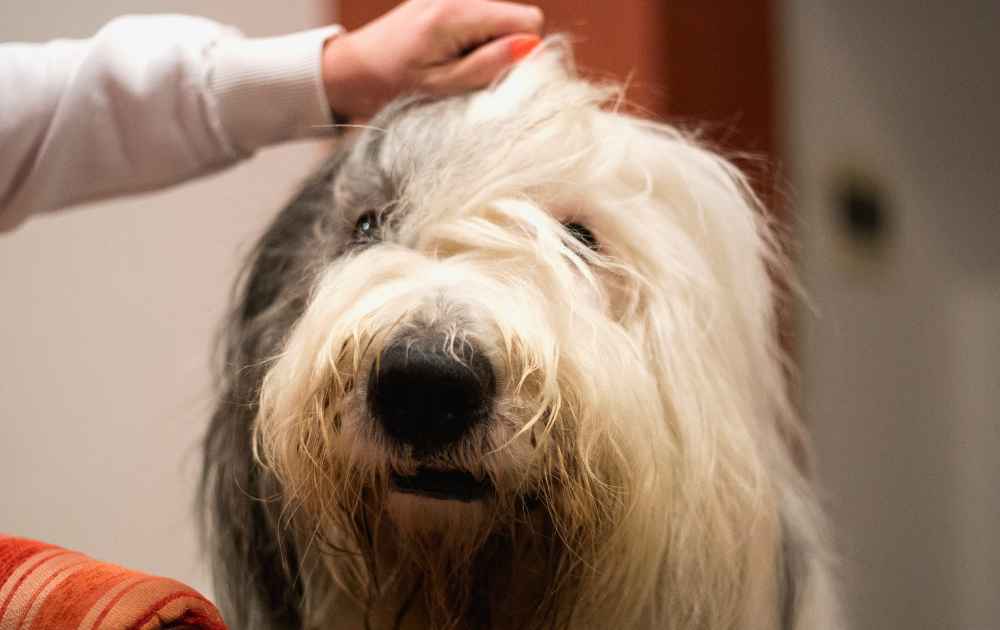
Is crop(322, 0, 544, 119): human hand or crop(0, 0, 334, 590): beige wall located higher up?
crop(322, 0, 544, 119): human hand

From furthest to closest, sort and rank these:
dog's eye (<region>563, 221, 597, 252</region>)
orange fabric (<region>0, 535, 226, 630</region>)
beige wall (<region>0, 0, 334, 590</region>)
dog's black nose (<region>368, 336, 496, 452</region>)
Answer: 1. beige wall (<region>0, 0, 334, 590</region>)
2. dog's eye (<region>563, 221, 597, 252</region>)
3. dog's black nose (<region>368, 336, 496, 452</region>)
4. orange fabric (<region>0, 535, 226, 630</region>)

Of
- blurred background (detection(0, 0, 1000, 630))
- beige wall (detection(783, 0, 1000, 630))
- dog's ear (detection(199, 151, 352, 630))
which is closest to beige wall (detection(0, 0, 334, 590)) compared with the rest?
blurred background (detection(0, 0, 1000, 630))

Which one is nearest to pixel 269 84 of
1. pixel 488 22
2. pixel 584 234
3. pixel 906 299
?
pixel 488 22

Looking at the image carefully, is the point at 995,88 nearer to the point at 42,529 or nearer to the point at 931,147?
the point at 931,147

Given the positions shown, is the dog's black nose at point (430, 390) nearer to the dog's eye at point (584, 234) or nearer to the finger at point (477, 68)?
the dog's eye at point (584, 234)

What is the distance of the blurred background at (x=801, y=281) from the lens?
1.11m

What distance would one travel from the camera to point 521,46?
Answer: 92 cm

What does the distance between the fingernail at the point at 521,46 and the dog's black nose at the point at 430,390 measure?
16.6 inches

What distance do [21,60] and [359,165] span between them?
1.17 feet

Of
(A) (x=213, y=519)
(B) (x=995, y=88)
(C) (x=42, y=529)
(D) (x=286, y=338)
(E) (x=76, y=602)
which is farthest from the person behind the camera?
(B) (x=995, y=88)

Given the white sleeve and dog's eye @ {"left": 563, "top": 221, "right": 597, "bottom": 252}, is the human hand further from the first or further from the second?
dog's eye @ {"left": 563, "top": 221, "right": 597, "bottom": 252}

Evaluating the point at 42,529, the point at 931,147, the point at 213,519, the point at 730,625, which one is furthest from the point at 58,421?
the point at 931,147

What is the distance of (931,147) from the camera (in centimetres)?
164

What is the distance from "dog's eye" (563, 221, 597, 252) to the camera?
821mm
